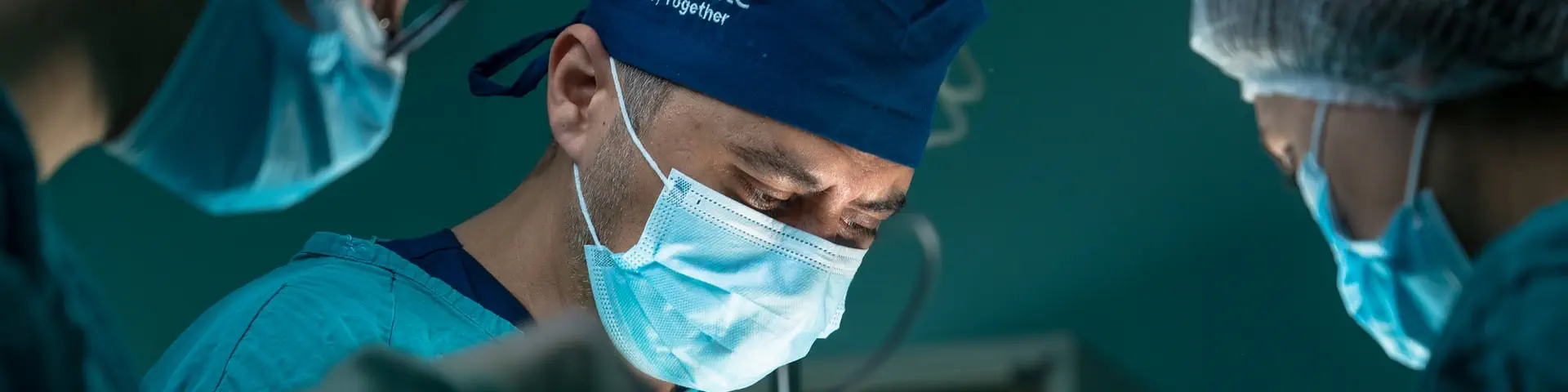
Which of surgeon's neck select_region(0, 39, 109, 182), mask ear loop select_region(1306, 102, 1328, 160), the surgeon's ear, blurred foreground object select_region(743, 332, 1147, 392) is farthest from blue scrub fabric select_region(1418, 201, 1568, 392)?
blurred foreground object select_region(743, 332, 1147, 392)

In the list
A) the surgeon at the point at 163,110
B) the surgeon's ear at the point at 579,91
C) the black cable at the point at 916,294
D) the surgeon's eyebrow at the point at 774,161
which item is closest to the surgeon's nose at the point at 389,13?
the surgeon at the point at 163,110

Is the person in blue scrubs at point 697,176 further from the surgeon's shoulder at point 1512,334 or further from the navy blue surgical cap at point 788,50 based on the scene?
the surgeon's shoulder at point 1512,334

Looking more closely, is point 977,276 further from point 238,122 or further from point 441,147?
point 238,122

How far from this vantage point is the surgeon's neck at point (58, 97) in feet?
2.27

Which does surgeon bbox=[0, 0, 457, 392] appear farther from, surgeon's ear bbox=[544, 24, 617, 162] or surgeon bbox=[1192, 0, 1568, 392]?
surgeon bbox=[1192, 0, 1568, 392]

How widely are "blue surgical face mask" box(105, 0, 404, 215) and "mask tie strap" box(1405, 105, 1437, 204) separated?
1.18 m

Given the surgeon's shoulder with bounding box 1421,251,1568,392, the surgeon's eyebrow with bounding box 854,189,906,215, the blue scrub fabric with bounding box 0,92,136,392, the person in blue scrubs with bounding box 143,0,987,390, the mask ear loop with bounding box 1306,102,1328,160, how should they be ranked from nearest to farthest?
the blue scrub fabric with bounding box 0,92,136,392 → the surgeon's shoulder with bounding box 1421,251,1568,392 → the mask ear loop with bounding box 1306,102,1328,160 → the person in blue scrubs with bounding box 143,0,987,390 → the surgeon's eyebrow with bounding box 854,189,906,215

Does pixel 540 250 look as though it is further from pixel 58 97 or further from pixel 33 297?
pixel 33 297

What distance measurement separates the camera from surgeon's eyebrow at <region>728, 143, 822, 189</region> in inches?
55.4

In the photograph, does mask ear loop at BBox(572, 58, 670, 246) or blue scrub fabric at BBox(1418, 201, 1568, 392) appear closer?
blue scrub fabric at BBox(1418, 201, 1568, 392)

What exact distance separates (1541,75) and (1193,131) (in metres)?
1.27

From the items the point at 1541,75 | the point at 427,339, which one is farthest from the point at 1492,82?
the point at 427,339

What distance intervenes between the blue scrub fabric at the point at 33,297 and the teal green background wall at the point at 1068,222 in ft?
6.01

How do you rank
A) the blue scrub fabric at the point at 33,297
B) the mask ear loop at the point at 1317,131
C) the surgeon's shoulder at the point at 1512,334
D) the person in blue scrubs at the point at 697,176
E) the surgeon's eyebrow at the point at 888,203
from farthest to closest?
the surgeon's eyebrow at the point at 888,203 < the person in blue scrubs at the point at 697,176 < the mask ear loop at the point at 1317,131 < the surgeon's shoulder at the point at 1512,334 < the blue scrub fabric at the point at 33,297
